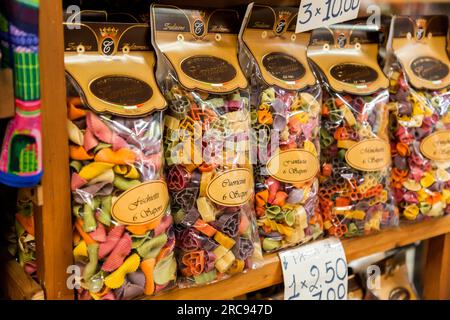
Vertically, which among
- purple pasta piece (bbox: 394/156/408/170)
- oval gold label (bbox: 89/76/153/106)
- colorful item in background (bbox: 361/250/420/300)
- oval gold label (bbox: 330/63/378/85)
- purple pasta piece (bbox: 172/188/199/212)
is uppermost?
oval gold label (bbox: 89/76/153/106)

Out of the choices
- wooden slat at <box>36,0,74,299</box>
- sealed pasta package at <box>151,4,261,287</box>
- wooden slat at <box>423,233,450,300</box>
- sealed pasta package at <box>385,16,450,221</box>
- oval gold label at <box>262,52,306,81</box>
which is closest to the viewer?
wooden slat at <box>36,0,74,299</box>

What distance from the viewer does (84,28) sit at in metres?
0.80

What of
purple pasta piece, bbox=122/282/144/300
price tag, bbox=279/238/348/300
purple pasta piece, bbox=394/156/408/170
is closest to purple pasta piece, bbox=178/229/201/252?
purple pasta piece, bbox=122/282/144/300

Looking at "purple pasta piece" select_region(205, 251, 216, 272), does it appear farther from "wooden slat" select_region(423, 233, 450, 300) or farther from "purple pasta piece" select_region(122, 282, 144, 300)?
"wooden slat" select_region(423, 233, 450, 300)

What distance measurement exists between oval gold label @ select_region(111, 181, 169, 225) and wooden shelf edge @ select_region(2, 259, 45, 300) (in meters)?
0.18

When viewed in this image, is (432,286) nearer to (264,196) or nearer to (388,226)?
(388,226)

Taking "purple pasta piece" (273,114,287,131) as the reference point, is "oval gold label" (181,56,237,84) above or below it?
above

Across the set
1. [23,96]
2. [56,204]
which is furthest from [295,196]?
[23,96]

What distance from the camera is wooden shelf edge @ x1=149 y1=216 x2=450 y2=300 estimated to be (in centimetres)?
91

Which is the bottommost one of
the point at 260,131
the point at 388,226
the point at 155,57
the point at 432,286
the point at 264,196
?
the point at 432,286

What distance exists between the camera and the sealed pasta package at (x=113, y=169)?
0.76 metres

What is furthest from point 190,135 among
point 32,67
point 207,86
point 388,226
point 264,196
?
point 388,226

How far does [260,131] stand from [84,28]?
34 cm

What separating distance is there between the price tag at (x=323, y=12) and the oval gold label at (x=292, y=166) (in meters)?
0.22
